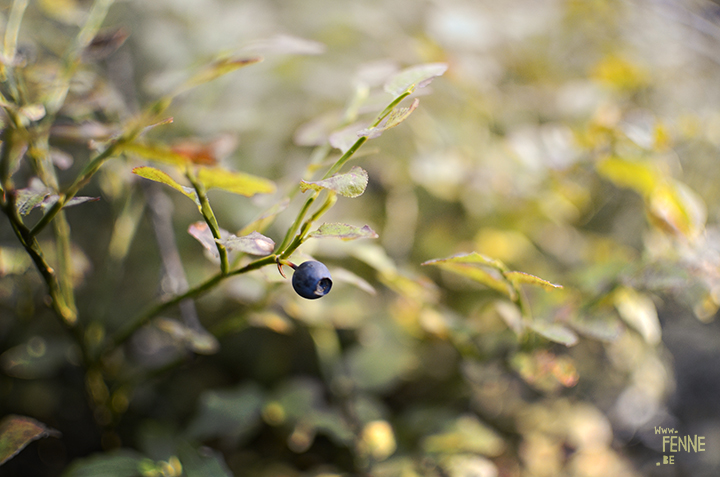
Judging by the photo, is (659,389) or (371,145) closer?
(659,389)

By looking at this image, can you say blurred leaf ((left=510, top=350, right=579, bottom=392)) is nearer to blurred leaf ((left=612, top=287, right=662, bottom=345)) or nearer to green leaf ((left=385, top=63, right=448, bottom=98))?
blurred leaf ((left=612, top=287, right=662, bottom=345))

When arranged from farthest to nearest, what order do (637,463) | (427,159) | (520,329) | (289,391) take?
(637,463)
(427,159)
(289,391)
(520,329)

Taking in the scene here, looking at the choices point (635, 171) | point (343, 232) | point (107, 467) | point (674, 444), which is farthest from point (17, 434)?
point (674, 444)

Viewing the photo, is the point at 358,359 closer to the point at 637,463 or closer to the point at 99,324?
the point at 99,324

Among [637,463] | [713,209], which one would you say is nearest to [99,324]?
[637,463]

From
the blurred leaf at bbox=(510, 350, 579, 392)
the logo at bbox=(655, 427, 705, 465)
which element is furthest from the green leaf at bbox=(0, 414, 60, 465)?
the logo at bbox=(655, 427, 705, 465)

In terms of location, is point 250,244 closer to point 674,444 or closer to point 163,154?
point 163,154
